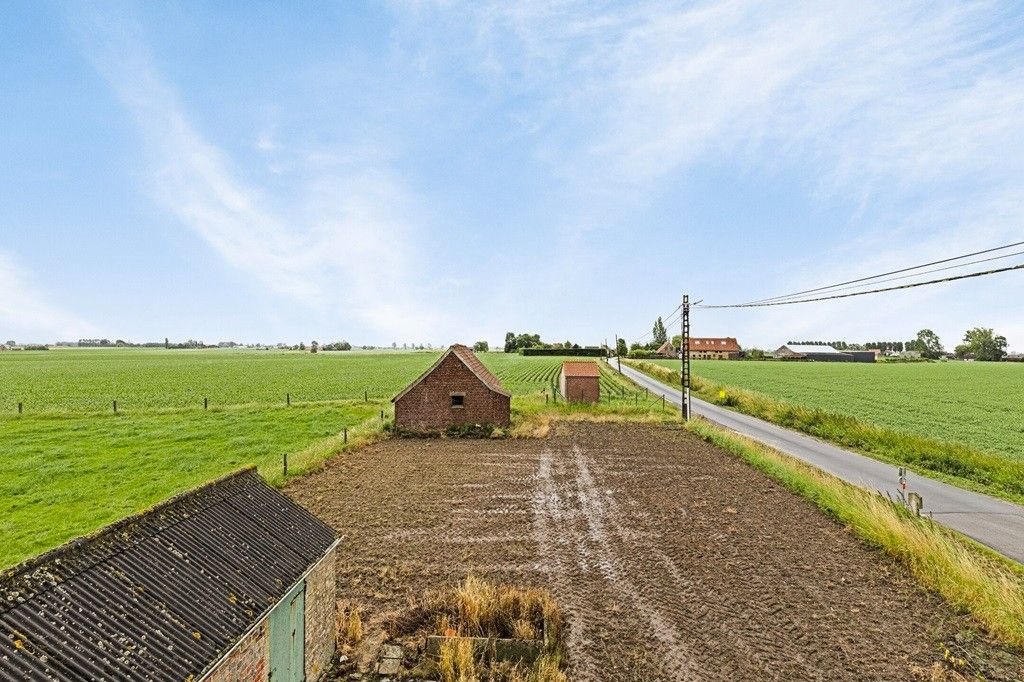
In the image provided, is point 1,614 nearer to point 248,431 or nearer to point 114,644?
point 114,644

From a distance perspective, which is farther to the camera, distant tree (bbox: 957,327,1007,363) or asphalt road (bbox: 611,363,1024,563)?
distant tree (bbox: 957,327,1007,363)

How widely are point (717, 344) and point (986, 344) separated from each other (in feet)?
303

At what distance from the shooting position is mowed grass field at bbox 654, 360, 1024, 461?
2911cm

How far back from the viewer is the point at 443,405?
1113 inches

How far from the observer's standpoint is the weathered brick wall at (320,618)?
7.40m

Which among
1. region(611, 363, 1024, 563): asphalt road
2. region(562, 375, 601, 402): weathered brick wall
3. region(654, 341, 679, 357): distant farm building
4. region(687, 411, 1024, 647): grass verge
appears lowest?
region(611, 363, 1024, 563): asphalt road

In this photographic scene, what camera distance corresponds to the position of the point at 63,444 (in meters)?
24.4

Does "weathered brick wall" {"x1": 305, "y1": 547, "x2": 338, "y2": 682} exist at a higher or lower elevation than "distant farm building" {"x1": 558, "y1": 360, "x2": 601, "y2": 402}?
lower

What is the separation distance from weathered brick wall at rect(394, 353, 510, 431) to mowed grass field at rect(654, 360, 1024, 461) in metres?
26.3

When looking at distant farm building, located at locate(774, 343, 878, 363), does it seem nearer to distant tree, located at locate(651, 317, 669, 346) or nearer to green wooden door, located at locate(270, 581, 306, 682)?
distant tree, located at locate(651, 317, 669, 346)

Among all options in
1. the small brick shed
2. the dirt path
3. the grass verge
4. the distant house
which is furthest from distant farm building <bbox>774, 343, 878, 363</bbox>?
the dirt path

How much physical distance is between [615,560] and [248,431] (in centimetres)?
2461

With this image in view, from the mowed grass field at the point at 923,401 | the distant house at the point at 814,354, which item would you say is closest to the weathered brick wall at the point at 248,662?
the mowed grass field at the point at 923,401

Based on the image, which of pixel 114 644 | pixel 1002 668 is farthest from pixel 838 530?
pixel 114 644
